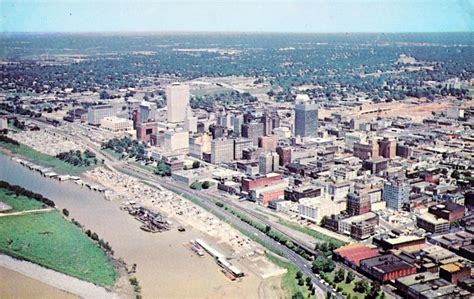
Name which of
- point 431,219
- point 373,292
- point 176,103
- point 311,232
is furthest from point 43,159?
point 373,292

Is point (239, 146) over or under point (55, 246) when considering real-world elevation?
over

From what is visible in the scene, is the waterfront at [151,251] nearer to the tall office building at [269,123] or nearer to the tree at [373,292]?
the tree at [373,292]

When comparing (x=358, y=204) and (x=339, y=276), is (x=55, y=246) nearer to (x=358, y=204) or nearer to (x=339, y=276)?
(x=339, y=276)

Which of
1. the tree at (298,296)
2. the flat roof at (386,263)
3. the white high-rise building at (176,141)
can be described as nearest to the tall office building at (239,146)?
the white high-rise building at (176,141)

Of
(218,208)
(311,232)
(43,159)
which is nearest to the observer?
(311,232)

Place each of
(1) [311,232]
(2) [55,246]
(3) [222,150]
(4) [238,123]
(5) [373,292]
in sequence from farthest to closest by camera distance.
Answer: (4) [238,123]
(3) [222,150]
(1) [311,232]
(2) [55,246]
(5) [373,292]

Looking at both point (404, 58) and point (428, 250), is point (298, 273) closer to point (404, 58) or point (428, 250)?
point (428, 250)

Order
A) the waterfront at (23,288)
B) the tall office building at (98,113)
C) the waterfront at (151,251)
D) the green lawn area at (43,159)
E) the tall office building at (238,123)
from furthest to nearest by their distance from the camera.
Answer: the tall office building at (98,113) → the tall office building at (238,123) → the green lawn area at (43,159) → the waterfront at (151,251) → the waterfront at (23,288)

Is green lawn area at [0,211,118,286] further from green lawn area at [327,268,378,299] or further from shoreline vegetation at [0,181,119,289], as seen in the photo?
green lawn area at [327,268,378,299]
